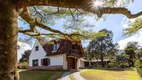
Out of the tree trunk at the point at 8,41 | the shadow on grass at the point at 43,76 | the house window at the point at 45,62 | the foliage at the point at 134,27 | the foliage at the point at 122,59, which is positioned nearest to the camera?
the tree trunk at the point at 8,41

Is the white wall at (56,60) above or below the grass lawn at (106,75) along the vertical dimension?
above

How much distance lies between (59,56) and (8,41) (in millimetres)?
25643

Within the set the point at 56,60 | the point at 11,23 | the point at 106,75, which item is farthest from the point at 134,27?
the point at 56,60

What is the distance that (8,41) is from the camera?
13.6 ft

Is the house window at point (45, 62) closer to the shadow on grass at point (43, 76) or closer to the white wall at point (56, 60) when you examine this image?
the white wall at point (56, 60)

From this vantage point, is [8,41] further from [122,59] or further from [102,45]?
[102,45]

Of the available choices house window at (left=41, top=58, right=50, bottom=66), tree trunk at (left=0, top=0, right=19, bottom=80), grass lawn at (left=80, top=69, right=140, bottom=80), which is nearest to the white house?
house window at (left=41, top=58, right=50, bottom=66)

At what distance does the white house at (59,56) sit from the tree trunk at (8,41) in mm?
22520

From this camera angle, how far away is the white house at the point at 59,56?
28938mm

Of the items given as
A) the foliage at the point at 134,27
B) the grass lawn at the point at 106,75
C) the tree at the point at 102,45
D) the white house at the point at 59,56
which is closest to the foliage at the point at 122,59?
the tree at the point at 102,45

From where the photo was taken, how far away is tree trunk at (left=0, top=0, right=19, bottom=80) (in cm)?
399

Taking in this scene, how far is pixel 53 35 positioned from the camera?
912 cm

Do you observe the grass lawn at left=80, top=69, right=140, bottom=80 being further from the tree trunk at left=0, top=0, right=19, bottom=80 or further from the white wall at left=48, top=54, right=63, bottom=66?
the tree trunk at left=0, top=0, right=19, bottom=80

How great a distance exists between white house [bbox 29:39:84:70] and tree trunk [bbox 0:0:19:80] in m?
22.5
